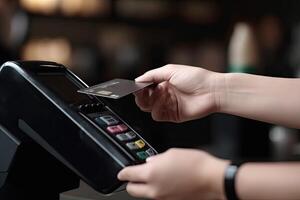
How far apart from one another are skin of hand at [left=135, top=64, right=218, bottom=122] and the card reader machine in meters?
0.19

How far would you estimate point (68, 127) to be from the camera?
0.55 metres

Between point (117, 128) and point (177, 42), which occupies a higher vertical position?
point (117, 128)

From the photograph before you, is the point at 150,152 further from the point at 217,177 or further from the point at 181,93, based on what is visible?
the point at 181,93

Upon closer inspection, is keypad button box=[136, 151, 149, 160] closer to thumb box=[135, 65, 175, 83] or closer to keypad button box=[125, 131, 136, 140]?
keypad button box=[125, 131, 136, 140]

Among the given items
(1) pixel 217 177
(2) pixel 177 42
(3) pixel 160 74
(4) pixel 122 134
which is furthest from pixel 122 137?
(2) pixel 177 42

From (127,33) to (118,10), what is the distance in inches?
4.7

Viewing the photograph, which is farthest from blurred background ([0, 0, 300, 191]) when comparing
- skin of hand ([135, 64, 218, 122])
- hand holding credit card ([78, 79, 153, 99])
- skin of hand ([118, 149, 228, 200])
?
skin of hand ([118, 149, 228, 200])

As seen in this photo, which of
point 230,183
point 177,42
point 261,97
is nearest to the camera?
point 230,183

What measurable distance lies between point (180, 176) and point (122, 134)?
86 millimetres

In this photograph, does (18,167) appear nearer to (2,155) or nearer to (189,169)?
(2,155)

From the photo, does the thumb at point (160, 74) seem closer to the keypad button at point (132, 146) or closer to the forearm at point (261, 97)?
the forearm at point (261, 97)

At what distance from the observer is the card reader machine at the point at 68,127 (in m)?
0.54

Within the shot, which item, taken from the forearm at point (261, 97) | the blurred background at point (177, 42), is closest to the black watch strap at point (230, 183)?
the forearm at point (261, 97)

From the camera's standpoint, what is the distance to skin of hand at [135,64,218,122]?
2.58ft
